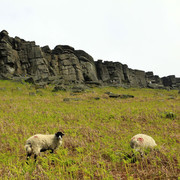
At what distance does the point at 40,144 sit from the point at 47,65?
5004cm

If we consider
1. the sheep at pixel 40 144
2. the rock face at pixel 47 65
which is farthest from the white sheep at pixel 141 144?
the rock face at pixel 47 65

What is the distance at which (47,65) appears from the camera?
169ft

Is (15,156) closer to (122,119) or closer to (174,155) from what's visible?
(174,155)

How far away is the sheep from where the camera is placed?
4639 millimetres

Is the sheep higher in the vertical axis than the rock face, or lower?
lower

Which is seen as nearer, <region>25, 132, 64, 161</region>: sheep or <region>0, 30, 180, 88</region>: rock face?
<region>25, 132, 64, 161</region>: sheep

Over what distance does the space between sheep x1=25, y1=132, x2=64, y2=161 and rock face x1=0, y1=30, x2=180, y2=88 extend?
3170 cm

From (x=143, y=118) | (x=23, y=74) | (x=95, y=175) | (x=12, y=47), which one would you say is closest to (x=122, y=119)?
(x=143, y=118)

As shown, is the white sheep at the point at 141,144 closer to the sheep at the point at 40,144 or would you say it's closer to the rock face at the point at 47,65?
the sheep at the point at 40,144

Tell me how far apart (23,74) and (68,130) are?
4469 cm

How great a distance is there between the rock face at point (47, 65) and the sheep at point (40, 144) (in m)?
31.7

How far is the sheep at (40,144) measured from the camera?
15.2 ft

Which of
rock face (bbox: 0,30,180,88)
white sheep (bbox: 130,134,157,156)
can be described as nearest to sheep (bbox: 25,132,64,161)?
white sheep (bbox: 130,134,157,156)

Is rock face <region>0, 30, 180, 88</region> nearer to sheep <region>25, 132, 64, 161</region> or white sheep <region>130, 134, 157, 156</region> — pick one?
sheep <region>25, 132, 64, 161</region>
